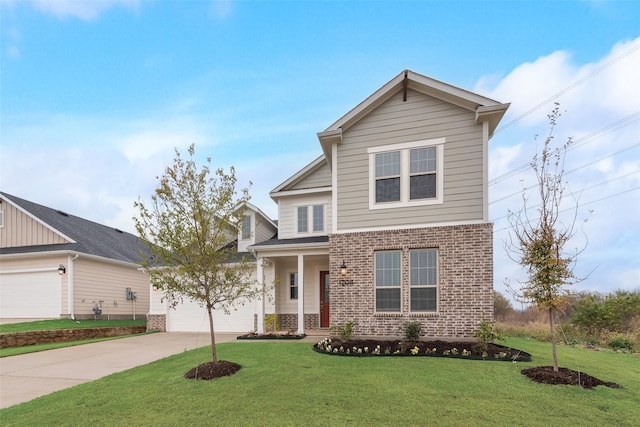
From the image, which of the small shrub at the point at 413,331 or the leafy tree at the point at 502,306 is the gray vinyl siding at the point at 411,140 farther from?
the leafy tree at the point at 502,306

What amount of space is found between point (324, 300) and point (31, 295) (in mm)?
13026

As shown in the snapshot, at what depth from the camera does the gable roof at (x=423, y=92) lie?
28.6 ft

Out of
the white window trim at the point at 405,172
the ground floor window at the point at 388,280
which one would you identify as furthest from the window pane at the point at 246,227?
the ground floor window at the point at 388,280

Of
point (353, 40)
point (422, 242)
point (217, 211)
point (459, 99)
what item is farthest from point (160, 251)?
point (353, 40)

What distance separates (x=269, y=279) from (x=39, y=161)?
1880cm

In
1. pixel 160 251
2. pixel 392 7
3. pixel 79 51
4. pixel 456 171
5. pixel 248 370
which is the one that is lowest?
pixel 248 370

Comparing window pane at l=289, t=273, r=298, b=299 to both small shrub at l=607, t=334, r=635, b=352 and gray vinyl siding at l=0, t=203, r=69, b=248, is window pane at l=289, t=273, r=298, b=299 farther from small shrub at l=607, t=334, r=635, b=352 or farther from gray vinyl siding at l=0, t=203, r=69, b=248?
small shrub at l=607, t=334, r=635, b=352

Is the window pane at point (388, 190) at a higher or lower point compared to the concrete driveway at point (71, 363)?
higher

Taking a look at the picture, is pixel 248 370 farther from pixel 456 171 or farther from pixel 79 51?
pixel 79 51

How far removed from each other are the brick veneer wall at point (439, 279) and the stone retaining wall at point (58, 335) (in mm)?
9911

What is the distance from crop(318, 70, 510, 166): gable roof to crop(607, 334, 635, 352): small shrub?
8.22 meters

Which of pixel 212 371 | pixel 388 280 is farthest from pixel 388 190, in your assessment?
pixel 212 371

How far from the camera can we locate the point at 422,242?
912cm

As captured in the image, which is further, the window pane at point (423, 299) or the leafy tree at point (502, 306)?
the leafy tree at point (502, 306)
